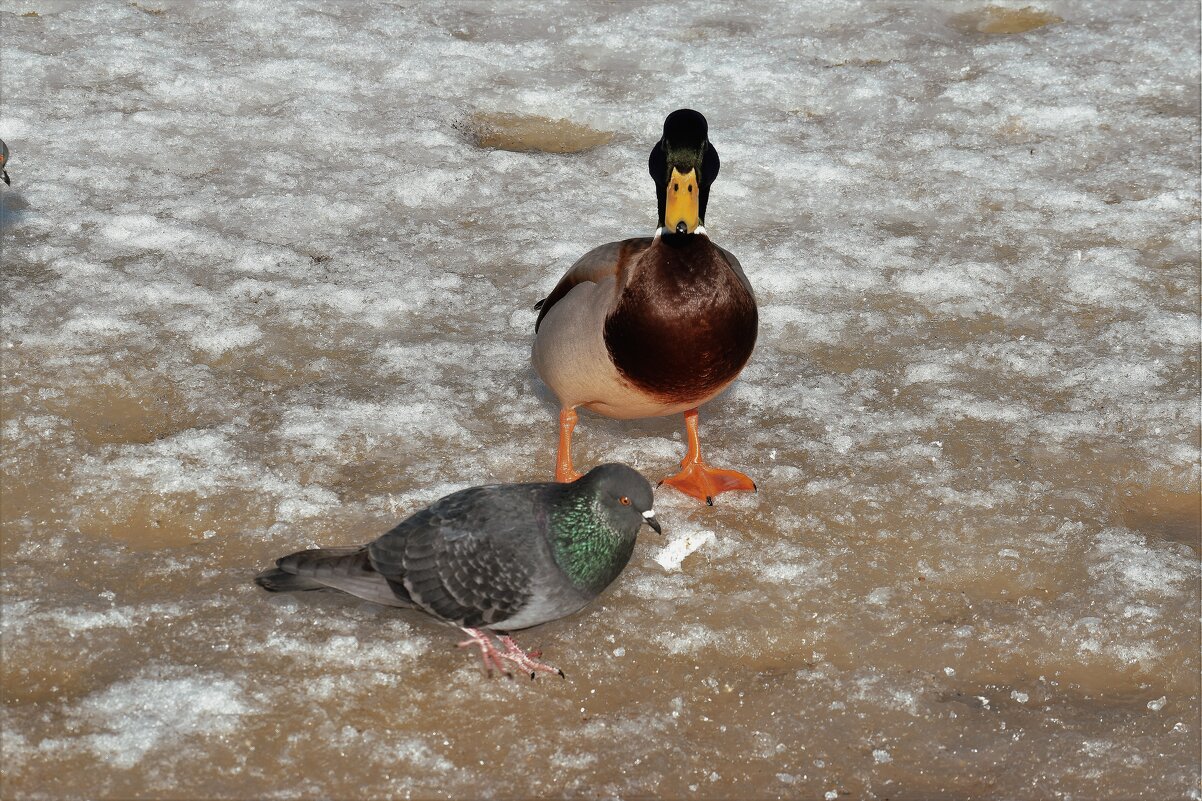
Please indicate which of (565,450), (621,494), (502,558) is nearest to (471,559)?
(502,558)

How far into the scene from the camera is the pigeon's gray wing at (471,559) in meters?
3.36

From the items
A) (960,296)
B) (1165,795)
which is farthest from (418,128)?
(1165,795)

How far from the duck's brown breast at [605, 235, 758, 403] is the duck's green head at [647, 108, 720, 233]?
0.08 m

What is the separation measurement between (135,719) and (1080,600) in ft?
9.30

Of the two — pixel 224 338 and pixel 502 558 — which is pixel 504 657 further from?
pixel 224 338

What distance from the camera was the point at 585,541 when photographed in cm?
338

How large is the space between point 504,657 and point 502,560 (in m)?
0.33

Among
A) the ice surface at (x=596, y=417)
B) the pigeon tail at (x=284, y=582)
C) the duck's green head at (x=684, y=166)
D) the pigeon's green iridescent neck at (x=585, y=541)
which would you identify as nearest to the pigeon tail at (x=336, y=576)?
the pigeon tail at (x=284, y=582)

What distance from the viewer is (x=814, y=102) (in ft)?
23.2

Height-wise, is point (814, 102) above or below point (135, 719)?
above

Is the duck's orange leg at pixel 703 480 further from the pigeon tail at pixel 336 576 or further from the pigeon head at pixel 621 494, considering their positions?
the pigeon tail at pixel 336 576

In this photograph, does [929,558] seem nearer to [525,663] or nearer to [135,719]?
[525,663]

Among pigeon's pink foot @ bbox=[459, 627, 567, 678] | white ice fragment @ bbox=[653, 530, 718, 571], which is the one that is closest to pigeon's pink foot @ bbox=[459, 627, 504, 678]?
pigeon's pink foot @ bbox=[459, 627, 567, 678]

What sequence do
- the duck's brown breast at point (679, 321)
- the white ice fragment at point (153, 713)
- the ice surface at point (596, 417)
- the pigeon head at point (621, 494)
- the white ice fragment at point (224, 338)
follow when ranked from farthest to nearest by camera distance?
1. the white ice fragment at point (224, 338)
2. the duck's brown breast at point (679, 321)
3. the pigeon head at point (621, 494)
4. the ice surface at point (596, 417)
5. the white ice fragment at point (153, 713)
